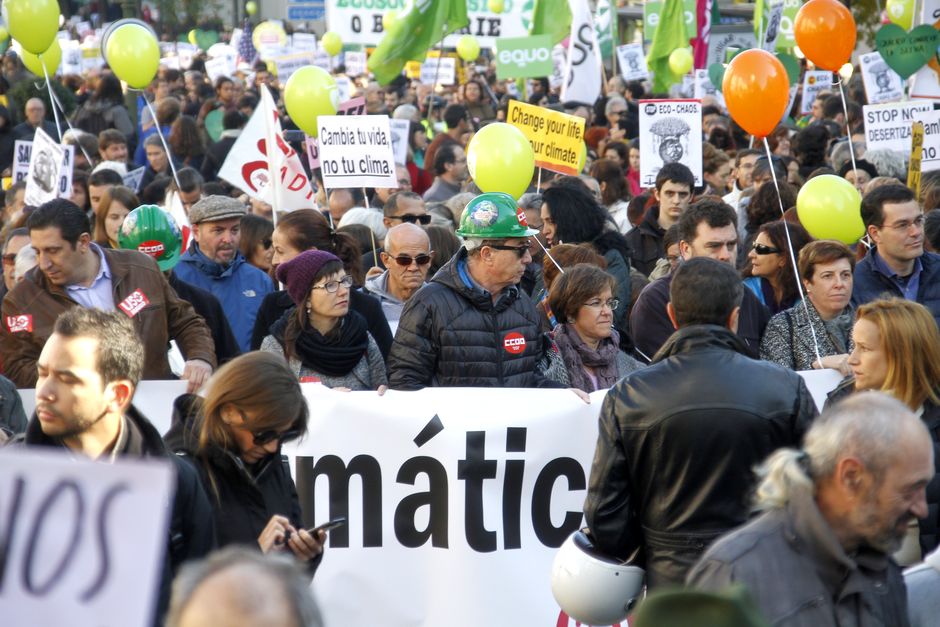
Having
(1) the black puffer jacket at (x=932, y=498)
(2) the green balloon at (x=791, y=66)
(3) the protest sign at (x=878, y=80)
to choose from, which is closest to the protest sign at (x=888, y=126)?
(3) the protest sign at (x=878, y=80)

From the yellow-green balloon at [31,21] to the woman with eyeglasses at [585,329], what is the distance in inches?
226

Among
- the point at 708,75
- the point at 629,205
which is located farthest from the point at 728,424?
the point at 708,75

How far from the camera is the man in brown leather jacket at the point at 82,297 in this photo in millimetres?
5633

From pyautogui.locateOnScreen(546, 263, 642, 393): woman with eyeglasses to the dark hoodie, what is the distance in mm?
2544

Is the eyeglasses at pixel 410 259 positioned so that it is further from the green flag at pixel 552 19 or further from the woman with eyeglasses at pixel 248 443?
the green flag at pixel 552 19

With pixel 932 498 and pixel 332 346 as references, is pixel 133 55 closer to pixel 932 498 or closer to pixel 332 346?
pixel 332 346

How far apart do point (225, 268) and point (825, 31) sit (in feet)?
14.5

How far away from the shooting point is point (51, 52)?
12.7m

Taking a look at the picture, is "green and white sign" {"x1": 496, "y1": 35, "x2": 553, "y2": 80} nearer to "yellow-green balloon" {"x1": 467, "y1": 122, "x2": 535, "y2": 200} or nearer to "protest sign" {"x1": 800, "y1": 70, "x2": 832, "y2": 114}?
"protest sign" {"x1": 800, "y1": 70, "x2": 832, "y2": 114}

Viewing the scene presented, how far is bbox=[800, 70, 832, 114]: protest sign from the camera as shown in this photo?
1748 cm

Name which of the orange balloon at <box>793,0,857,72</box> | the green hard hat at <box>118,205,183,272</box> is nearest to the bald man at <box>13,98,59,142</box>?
the green hard hat at <box>118,205,183,272</box>

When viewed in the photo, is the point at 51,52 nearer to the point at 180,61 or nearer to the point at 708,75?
the point at 708,75

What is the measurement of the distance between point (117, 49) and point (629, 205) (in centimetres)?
403

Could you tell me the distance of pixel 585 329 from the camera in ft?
19.1
